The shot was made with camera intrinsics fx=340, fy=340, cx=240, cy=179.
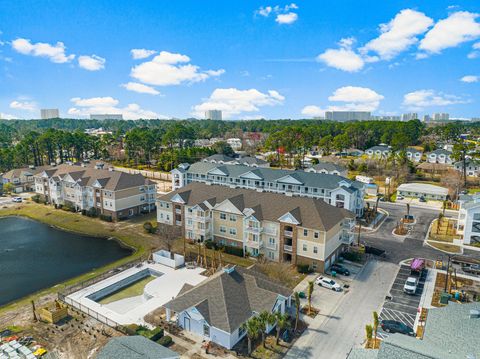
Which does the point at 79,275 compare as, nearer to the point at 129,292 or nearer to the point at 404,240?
the point at 129,292

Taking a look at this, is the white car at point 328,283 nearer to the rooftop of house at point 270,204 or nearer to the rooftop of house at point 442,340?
the rooftop of house at point 270,204

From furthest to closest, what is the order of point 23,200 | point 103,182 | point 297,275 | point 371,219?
point 23,200 → point 103,182 → point 371,219 → point 297,275

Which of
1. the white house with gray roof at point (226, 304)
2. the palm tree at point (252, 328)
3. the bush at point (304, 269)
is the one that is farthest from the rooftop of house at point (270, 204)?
the palm tree at point (252, 328)

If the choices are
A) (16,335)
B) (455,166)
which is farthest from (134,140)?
(455,166)

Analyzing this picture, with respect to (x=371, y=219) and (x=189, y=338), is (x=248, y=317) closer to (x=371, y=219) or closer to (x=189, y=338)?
(x=189, y=338)

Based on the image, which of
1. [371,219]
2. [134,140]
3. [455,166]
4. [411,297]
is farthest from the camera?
[134,140]

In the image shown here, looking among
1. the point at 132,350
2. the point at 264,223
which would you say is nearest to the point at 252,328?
the point at 132,350
